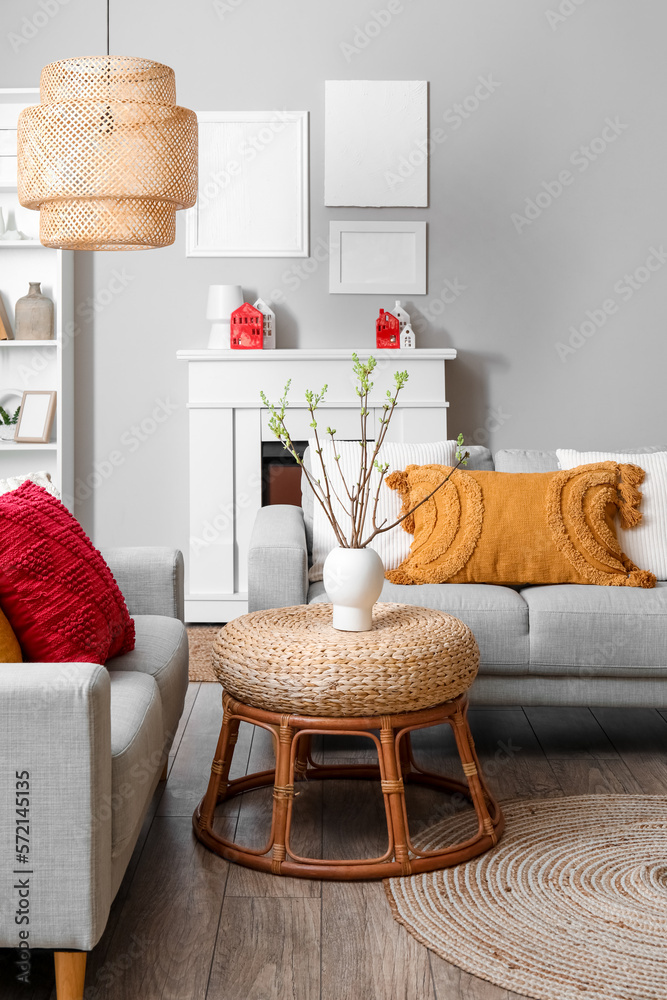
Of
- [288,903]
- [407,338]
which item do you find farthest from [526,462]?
[288,903]

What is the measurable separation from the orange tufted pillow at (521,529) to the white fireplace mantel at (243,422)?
1.48 m

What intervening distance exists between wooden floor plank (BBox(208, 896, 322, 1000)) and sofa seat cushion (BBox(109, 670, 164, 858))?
0.28m

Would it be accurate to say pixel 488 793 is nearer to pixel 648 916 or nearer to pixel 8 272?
pixel 648 916

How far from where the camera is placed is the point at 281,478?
15.1ft

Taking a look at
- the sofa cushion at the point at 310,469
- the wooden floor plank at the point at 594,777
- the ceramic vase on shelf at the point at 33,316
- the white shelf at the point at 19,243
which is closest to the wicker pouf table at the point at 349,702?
the wooden floor plank at the point at 594,777

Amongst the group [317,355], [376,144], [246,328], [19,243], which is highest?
[376,144]

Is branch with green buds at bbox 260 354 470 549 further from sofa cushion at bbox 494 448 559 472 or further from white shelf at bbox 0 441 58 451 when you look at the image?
white shelf at bbox 0 441 58 451

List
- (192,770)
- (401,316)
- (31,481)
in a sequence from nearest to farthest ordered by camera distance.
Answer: (31,481) → (192,770) → (401,316)

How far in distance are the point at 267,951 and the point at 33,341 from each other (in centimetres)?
335

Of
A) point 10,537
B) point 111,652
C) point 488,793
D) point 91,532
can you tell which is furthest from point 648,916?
point 91,532

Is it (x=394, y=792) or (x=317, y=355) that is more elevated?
(x=317, y=355)

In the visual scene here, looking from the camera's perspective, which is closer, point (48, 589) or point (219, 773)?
point (48, 589)

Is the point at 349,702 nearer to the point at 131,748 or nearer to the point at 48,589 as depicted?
the point at 131,748

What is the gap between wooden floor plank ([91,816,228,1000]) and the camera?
1713mm
